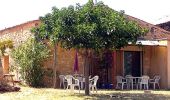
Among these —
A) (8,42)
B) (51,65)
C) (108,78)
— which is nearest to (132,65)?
(108,78)

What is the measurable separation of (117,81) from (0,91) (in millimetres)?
7469

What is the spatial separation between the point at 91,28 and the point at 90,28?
5 centimetres

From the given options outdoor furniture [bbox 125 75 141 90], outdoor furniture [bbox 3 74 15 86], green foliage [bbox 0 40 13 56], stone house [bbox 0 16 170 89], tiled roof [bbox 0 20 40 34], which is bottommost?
outdoor furniture [bbox 125 75 141 90]

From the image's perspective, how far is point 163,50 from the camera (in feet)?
78.8

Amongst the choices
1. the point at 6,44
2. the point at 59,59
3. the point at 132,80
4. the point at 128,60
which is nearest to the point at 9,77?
the point at 59,59

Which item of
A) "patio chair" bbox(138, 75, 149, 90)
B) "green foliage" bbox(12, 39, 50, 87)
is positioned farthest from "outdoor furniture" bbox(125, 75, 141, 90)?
"green foliage" bbox(12, 39, 50, 87)

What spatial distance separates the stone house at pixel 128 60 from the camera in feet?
75.9

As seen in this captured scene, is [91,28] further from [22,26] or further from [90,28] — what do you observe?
[22,26]

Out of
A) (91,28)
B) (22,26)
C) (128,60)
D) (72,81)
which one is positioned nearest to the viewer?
(91,28)

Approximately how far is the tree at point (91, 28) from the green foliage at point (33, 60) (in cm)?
482

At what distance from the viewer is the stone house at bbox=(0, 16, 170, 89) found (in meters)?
23.1

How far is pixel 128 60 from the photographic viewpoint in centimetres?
2503

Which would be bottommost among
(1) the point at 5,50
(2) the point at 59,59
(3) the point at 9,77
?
(3) the point at 9,77

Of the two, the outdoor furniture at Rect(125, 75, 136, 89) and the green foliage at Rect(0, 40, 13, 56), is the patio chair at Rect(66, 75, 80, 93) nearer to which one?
the outdoor furniture at Rect(125, 75, 136, 89)
